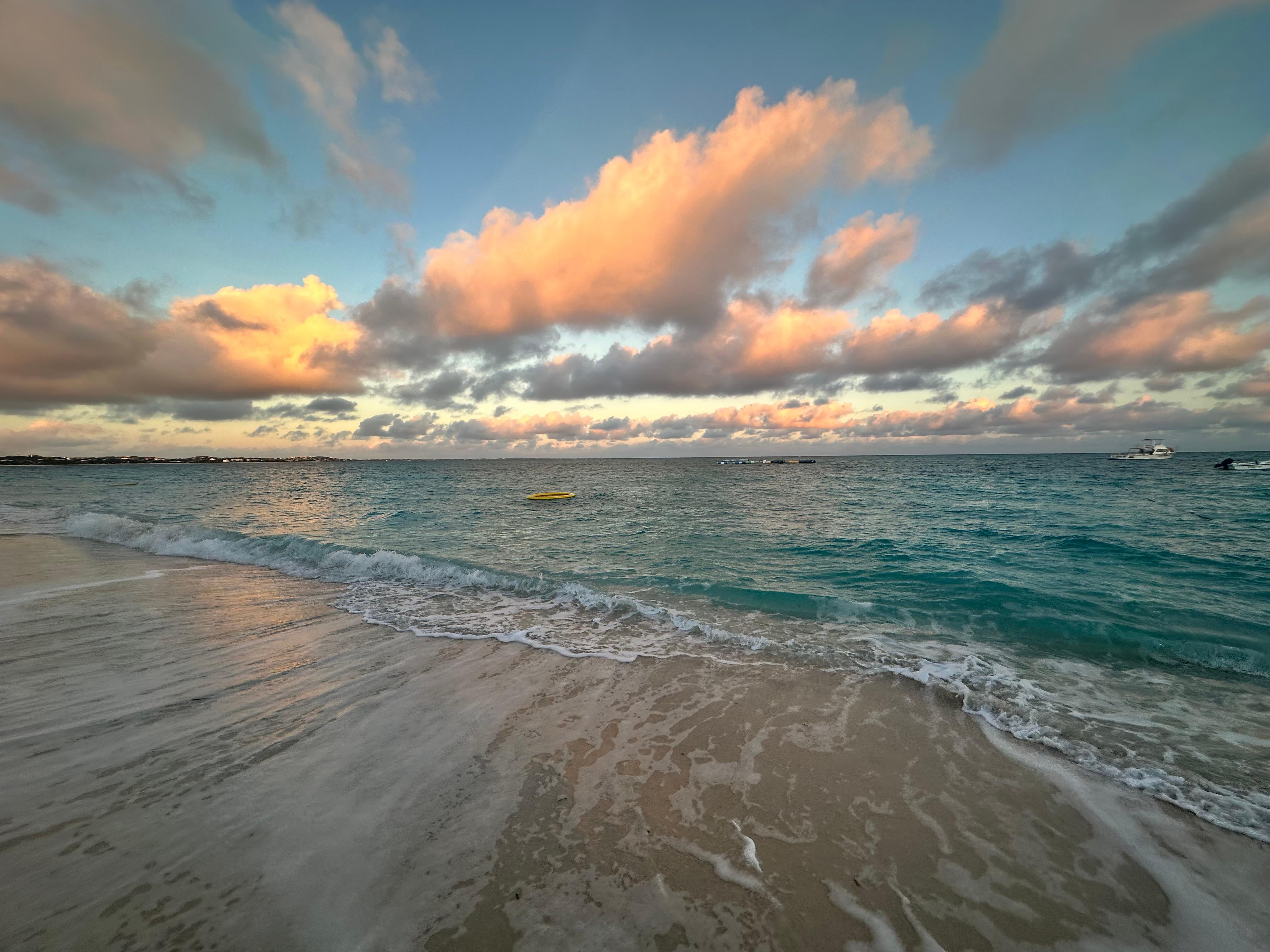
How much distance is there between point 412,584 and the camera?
15.0 meters

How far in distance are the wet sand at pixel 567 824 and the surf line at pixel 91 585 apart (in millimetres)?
7098

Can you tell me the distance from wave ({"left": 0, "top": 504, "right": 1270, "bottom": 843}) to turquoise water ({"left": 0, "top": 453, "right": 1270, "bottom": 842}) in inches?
1.9

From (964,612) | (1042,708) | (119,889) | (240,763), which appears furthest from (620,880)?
(964,612)

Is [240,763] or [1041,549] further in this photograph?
[1041,549]

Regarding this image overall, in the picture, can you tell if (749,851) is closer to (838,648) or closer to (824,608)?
(838,648)

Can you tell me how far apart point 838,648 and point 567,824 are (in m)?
6.69

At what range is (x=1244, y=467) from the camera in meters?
79.8

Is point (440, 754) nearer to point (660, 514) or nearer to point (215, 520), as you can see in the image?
point (660, 514)

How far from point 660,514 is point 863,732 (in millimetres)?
25275

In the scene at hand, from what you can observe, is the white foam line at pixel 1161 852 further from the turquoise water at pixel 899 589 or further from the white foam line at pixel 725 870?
the white foam line at pixel 725 870

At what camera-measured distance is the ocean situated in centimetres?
632

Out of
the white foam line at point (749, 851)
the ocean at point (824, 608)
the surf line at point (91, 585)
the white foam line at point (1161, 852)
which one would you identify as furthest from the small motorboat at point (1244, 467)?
the surf line at point (91, 585)

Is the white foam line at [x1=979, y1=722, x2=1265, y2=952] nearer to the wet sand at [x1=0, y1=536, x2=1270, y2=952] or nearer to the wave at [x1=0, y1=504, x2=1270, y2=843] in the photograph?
the wet sand at [x1=0, y1=536, x2=1270, y2=952]

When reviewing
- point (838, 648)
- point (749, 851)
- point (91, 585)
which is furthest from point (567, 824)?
point (91, 585)
